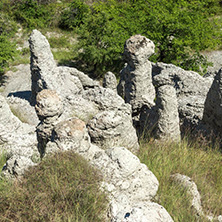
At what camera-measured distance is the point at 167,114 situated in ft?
22.4

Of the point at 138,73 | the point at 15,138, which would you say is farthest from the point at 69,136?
the point at 138,73

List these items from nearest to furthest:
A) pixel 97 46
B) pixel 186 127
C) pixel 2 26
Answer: pixel 186 127
pixel 97 46
pixel 2 26

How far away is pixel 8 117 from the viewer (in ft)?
23.5

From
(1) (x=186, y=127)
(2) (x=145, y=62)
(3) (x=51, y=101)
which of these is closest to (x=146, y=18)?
(2) (x=145, y=62)

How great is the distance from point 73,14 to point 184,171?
889 inches

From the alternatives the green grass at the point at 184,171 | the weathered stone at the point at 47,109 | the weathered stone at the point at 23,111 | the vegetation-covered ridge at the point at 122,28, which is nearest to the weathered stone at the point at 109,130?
the green grass at the point at 184,171

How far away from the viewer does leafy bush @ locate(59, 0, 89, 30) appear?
79.8 feet

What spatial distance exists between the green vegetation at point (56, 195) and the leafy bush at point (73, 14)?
70.2 ft

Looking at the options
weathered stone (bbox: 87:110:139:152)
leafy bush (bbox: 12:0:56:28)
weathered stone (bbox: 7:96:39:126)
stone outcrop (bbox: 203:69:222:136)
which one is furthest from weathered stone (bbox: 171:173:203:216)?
leafy bush (bbox: 12:0:56:28)

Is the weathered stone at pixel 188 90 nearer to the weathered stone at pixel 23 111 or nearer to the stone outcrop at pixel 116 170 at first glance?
the stone outcrop at pixel 116 170

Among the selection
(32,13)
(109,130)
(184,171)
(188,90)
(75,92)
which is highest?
(109,130)

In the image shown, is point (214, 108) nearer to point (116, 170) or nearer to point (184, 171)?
point (184, 171)

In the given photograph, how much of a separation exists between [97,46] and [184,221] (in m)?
16.2

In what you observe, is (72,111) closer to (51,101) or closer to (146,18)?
Result: (51,101)
